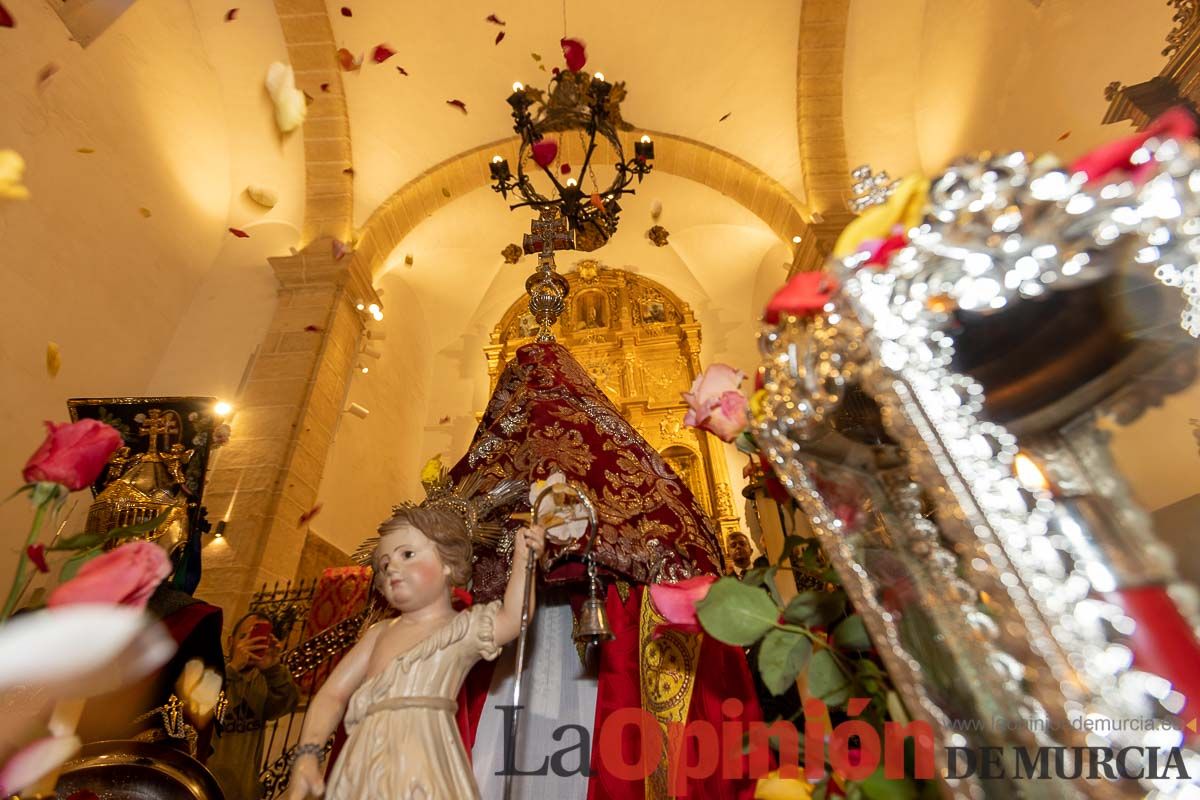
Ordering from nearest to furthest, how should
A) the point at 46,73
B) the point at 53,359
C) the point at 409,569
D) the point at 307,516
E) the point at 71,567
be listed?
the point at 71,567, the point at 409,569, the point at 53,359, the point at 46,73, the point at 307,516

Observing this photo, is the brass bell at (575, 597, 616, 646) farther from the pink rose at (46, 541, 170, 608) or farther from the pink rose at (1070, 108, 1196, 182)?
the pink rose at (1070, 108, 1196, 182)

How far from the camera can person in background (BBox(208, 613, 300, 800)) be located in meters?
2.02

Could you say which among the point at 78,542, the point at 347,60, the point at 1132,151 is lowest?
the point at 78,542

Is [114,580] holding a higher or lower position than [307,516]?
lower

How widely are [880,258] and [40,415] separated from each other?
4494mm

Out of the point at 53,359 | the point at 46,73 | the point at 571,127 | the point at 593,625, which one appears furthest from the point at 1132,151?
the point at 46,73

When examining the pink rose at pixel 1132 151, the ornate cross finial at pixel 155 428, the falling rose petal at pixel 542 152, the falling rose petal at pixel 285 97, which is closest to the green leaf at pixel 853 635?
the pink rose at pixel 1132 151

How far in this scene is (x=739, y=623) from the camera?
84 cm

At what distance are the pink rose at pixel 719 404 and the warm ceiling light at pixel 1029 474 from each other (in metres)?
0.39

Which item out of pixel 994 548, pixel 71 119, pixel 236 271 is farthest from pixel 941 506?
pixel 236 271

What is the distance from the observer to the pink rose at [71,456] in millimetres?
1028

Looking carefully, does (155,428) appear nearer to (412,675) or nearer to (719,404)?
(412,675)

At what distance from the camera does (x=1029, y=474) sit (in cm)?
67

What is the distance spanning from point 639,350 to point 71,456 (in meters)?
7.36
